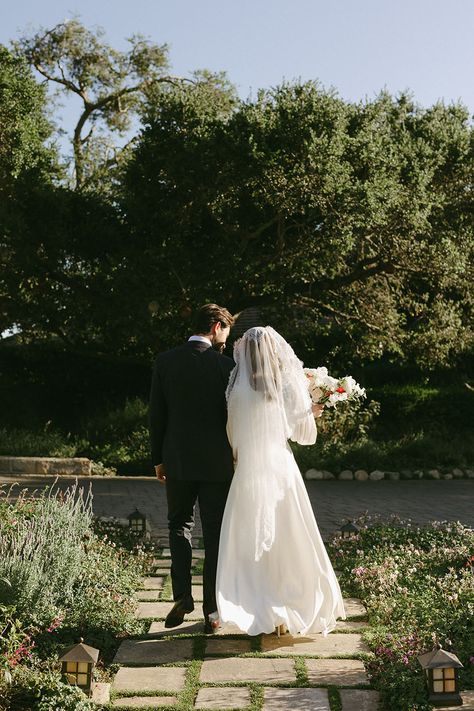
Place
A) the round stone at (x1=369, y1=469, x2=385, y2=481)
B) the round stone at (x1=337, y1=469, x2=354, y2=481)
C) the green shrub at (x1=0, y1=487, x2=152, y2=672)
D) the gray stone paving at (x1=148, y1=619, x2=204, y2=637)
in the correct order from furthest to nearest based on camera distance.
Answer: the round stone at (x1=369, y1=469, x2=385, y2=481)
the round stone at (x1=337, y1=469, x2=354, y2=481)
the gray stone paving at (x1=148, y1=619, x2=204, y2=637)
the green shrub at (x1=0, y1=487, x2=152, y2=672)

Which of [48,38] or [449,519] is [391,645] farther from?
[48,38]

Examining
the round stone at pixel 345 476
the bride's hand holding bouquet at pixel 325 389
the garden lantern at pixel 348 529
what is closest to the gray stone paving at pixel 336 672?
the bride's hand holding bouquet at pixel 325 389

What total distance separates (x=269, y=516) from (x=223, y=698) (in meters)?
1.30

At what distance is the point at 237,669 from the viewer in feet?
14.7

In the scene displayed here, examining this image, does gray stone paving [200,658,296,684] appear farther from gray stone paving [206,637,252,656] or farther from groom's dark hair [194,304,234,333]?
groom's dark hair [194,304,234,333]

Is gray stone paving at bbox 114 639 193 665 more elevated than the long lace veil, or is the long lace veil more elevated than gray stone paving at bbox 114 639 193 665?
the long lace veil

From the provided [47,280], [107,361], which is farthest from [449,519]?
[107,361]

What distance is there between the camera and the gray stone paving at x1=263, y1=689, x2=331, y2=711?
12.8ft

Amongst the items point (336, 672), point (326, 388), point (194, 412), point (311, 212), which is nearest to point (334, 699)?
point (336, 672)

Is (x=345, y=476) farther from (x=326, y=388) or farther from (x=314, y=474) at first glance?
(x=326, y=388)

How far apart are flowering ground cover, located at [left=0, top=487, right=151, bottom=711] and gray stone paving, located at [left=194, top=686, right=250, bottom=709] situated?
0.55 metres

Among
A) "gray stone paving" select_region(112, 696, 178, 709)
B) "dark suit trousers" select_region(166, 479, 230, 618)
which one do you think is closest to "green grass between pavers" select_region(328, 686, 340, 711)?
"gray stone paving" select_region(112, 696, 178, 709)

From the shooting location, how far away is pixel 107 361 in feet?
62.5

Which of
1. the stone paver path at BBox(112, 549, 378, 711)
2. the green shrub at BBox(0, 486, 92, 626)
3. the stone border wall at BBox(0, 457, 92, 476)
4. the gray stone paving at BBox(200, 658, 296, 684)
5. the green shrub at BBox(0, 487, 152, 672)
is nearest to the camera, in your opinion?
the stone paver path at BBox(112, 549, 378, 711)
